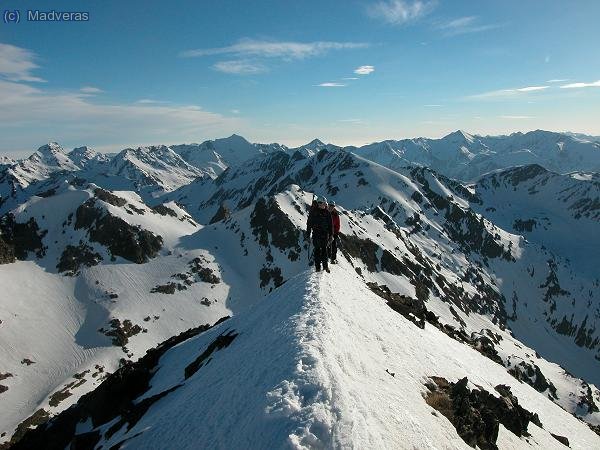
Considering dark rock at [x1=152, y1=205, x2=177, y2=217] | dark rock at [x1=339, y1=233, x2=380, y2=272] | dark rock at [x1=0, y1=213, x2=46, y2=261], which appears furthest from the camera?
dark rock at [x1=152, y1=205, x2=177, y2=217]

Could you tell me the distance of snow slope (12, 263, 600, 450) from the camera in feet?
34.9

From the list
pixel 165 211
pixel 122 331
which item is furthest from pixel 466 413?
pixel 165 211

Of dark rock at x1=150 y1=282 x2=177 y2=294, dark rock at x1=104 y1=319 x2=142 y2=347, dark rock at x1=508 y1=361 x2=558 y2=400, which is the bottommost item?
dark rock at x1=508 y1=361 x2=558 y2=400

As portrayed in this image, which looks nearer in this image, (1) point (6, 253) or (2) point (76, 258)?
(1) point (6, 253)

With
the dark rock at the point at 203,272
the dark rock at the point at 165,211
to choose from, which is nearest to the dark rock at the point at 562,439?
the dark rock at the point at 203,272

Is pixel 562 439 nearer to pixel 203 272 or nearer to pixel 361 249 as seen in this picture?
pixel 203 272

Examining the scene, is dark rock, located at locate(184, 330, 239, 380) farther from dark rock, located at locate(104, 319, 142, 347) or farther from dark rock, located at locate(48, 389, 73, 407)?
dark rock, located at locate(104, 319, 142, 347)

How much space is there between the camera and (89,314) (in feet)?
335

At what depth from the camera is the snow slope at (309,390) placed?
1064 centimetres

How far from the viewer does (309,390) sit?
11562 millimetres

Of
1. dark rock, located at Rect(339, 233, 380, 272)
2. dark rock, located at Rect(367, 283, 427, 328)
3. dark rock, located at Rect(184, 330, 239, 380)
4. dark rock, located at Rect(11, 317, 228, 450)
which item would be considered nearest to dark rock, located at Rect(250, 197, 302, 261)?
dark rock, located at Rect(339, 233, 380, 272)

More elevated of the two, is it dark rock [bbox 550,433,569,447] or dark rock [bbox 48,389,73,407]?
dark rock [bbox 550,433,569,447]

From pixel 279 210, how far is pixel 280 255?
18561 millimetres

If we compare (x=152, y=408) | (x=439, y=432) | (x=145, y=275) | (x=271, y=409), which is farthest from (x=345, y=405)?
(x=145, y=275)
